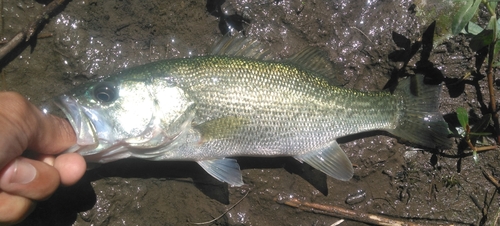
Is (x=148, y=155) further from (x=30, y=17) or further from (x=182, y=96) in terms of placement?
(x=30, y=17)

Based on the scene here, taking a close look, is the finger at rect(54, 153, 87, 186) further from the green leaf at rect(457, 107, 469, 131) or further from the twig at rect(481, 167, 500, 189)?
the twig at rect(481, 167, 500, 189)

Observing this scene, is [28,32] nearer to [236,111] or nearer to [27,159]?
[27,159]

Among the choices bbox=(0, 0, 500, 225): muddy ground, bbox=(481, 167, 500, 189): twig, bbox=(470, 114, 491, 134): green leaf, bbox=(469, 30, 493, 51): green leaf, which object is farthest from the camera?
bbox=(481, 167, 500, 189): twig

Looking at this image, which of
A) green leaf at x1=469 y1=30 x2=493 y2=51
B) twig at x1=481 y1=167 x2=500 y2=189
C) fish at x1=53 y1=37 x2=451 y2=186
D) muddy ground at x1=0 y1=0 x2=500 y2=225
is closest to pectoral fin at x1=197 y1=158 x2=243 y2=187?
fish at x1=53 y1=37 x2=451 y2=186

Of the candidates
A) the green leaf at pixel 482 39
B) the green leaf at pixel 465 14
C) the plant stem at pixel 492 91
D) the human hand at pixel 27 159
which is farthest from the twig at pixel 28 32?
the plant stem at pixel 492 91

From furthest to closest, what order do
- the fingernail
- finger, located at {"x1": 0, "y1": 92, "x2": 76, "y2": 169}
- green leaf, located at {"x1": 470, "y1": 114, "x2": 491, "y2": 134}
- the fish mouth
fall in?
green leaf, located at {"x1": 470, "y1": 114, "x2": 491, "y2": 134}, the fish mouth, the fingernail, finger, located at {"x1": 0, "y1": 92, "x2": 76, "y2": 169}

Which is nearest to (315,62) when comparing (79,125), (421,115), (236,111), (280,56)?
(280,56)
